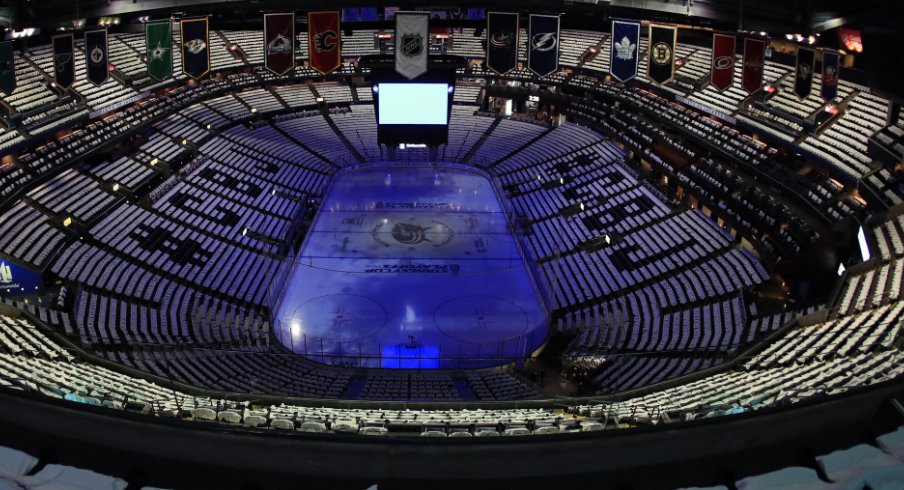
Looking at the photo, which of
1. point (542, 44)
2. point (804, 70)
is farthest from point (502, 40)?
point (804, 70)

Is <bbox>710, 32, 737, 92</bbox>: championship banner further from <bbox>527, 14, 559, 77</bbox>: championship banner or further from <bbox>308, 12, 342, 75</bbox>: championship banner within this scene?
<bbox>308, 12, 342, 75</bbox>: championship banner

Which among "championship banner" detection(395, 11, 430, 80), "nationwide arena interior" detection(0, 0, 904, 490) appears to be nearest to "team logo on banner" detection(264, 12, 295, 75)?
"nationwide arena interior" detection(0, 0, 904, 490)

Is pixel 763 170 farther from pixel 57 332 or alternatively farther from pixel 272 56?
pixel 57 332

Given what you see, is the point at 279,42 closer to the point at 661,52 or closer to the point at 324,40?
the point at 324,40

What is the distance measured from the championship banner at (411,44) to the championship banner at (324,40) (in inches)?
84.5

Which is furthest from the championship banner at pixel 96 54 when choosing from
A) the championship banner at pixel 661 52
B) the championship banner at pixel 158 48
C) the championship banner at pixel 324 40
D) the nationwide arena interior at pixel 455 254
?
the championship banner at pixel 661 52

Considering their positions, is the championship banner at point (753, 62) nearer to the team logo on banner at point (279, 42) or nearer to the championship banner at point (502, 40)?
the championship banner at point (502, 40)

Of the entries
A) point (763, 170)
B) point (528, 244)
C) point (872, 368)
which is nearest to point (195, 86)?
point (528, 244)

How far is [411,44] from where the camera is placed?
26406mm

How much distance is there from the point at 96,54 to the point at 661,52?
1719cm

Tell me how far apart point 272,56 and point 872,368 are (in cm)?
1937

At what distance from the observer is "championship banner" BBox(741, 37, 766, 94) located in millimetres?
22575

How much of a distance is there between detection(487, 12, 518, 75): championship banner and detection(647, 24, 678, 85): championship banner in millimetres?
4201

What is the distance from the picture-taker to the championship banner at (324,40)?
2469 centimetres
